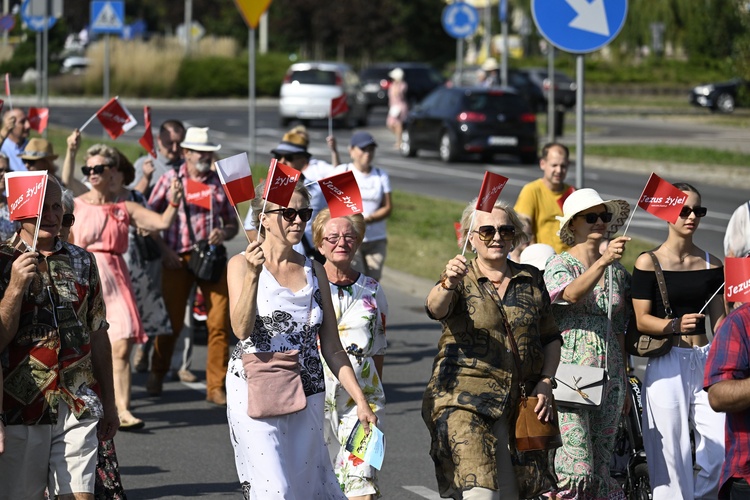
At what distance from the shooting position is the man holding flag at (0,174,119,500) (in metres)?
5.32

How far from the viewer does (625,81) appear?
211ft

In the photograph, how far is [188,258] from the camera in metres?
10.2

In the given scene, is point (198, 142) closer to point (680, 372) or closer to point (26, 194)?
point (680, 372)

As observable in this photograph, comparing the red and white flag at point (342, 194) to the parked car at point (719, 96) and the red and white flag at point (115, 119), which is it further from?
the parked car at point (719, 96)

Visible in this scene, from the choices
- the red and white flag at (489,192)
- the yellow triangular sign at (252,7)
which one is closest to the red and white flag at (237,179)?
the red and white flag at (489,192)

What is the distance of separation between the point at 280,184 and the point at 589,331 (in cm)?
179

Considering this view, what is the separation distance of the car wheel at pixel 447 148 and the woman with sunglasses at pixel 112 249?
67.9 feet

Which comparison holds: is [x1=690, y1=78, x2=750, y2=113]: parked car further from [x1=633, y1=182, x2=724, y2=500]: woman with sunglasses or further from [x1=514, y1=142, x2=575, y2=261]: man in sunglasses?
[x1=633, y1=182, x2=724, y2=500]: woman with sunglasses

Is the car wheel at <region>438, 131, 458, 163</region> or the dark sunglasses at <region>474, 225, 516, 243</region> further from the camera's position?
the car wheel at <region>438, 131, 458, 163</region>

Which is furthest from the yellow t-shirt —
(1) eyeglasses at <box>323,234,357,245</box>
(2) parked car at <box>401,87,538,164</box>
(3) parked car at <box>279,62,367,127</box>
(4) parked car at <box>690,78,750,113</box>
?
(4) parked car at <box>690,78,750,113</box>

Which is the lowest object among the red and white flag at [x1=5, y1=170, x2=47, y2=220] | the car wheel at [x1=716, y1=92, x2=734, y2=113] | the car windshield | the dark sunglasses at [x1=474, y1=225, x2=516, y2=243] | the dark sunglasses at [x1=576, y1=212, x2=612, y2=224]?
the car wheel at [x1=716, y1=92, x2=734, y2=113]

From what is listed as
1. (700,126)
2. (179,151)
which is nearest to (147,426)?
(179,151)

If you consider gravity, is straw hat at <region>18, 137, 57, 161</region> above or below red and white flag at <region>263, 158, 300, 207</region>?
below

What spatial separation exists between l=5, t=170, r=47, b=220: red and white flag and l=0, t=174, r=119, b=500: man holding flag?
0.01 m
